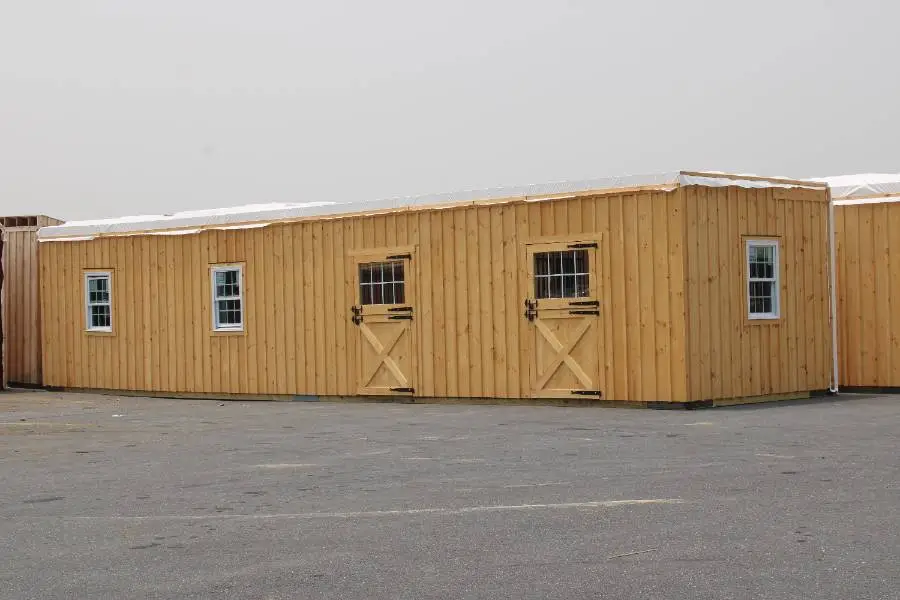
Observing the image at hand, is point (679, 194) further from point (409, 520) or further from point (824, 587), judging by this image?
point (824, 587)

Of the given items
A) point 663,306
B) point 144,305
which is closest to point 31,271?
point 144,305

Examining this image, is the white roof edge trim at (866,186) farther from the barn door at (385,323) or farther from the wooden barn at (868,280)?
the barn door at (385,323)

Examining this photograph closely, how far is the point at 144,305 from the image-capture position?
24766mm

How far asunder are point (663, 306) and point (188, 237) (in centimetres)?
940

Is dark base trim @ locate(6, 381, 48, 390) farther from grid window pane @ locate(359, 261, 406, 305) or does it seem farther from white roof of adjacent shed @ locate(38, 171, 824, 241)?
grid window pane @ locate(359, 261, 406, 305)

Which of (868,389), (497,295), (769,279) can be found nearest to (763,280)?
(769,279)

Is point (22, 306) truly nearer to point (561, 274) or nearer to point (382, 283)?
point (382, 283)

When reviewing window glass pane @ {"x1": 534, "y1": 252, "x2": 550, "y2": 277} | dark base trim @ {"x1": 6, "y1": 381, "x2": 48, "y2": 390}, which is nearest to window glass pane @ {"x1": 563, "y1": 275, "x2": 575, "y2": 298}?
window glass pane @ {"x1": 534, "y1": 252, "x2": 550, "y2": 277}

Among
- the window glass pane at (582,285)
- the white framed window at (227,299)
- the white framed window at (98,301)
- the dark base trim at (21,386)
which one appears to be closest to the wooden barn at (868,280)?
the window glass pane at (582,285)

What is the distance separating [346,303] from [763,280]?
260 inches

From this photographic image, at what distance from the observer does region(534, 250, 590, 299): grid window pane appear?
19.2 metres

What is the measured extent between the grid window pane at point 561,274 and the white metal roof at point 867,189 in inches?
186

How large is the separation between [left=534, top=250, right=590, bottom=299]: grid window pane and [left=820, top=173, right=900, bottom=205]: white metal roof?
472cm

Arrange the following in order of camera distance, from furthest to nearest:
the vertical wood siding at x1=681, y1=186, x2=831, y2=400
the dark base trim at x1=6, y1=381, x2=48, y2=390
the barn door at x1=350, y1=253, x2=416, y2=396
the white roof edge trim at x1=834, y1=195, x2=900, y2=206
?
1. the dark base trim at x1=6, y1=381, x2=48, y2=390
2. the white roof edge trim at x1=834, y1=195, x2=900, y2=206
3. the barn door at x1=350, y1=253, x2=416, y2=396
4. the vertical wood siding at x1=681, y1=186, x2=831, y2=400
